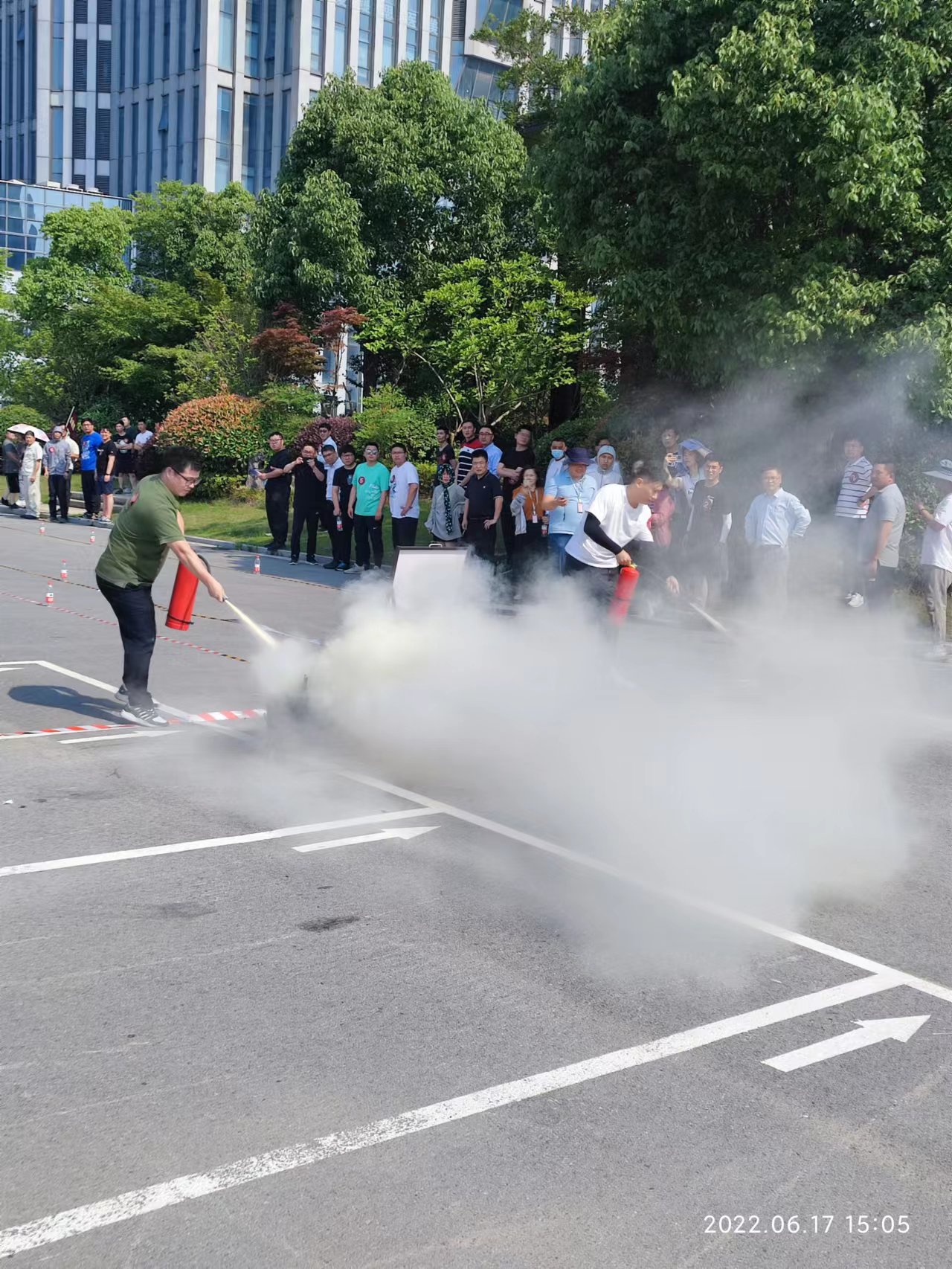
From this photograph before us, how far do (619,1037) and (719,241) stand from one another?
14.0m

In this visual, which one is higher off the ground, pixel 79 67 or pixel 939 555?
pixel 79 67

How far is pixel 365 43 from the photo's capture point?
218ft

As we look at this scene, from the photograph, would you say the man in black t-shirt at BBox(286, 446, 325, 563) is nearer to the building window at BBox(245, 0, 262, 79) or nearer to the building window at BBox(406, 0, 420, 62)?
the building window at BBox(245, 0, 262, 79)

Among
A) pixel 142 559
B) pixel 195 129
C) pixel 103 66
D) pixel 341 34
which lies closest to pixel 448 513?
pixel 142 559

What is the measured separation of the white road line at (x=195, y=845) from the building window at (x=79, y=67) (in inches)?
3075

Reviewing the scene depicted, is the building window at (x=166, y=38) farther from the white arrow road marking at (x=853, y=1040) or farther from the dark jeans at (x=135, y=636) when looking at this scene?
the white arrow road marking at (x=853, y=1040)

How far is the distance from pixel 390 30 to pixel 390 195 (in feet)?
134

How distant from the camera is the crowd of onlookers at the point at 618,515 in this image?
12266mm

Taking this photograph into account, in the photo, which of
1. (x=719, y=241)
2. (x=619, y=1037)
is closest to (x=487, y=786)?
(x=619, y=1037)

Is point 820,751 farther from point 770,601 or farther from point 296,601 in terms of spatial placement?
point 296,601

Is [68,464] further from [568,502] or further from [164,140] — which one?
[164,140]

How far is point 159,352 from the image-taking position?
38500 millimetres

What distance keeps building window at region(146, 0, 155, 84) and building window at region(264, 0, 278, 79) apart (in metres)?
7.71

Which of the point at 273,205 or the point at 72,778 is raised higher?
the point at 273,205
